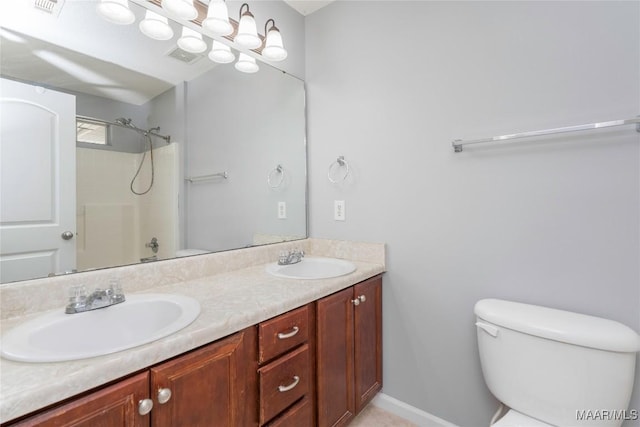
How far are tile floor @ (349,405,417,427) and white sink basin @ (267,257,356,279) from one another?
32.5 inches

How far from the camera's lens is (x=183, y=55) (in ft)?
4.59

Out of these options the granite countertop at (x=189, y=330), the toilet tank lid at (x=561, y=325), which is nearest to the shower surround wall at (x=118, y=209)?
the granite countertop at (x=189, y=330)

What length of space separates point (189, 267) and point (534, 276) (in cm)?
154

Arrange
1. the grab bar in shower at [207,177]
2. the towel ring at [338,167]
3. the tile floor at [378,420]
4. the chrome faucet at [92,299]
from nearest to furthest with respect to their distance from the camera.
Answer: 1. the chrome faucet at [92,299]
2. the grab bar in shower at [207,177]
3. the tile floor at [378,420]
4. the towel ring at [338,167]

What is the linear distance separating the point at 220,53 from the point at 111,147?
76 centimetres

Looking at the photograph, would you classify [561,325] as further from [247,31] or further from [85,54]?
[85,54]

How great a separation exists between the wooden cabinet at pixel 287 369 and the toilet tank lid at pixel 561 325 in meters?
0.74

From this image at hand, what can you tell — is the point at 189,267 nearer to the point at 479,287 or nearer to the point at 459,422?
the point at 479,287

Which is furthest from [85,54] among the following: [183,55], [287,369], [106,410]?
[287,369]

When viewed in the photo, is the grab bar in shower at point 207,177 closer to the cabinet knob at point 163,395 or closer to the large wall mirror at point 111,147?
the large wall mirror at point 111,147

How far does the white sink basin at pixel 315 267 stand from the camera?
64.0 inches

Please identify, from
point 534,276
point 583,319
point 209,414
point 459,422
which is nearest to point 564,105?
point 534,276

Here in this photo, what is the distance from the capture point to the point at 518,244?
127 centimetres

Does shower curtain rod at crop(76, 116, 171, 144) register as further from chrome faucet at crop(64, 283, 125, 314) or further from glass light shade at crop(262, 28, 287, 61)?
glass light shade at crop(262, 28, 287, 61)
